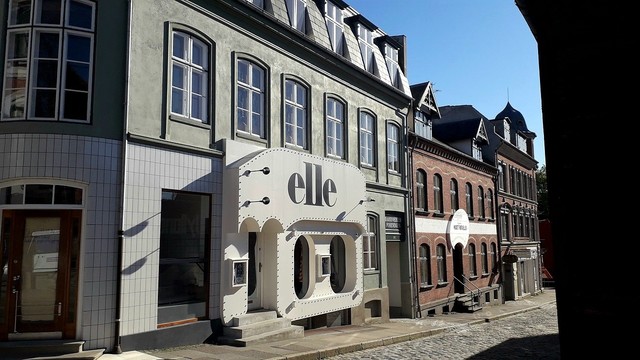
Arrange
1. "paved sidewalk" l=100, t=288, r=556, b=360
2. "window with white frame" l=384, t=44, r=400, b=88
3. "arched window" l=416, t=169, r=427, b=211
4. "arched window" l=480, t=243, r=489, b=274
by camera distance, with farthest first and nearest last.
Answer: "arched window" l=480, t=243, r=489, b=274
"arched window" l=416, t=169, r=427, b=211
"window with white frame" l=384, t=44, r=400, b=88
"paved sidewalk" l=100, t=288, r=556, b=360

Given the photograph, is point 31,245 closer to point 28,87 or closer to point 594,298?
point 28,87

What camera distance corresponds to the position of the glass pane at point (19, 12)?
30.7 ft

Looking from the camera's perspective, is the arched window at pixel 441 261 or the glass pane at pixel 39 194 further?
the arched window at pixel 441 261

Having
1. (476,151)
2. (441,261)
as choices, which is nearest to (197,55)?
(441,261)

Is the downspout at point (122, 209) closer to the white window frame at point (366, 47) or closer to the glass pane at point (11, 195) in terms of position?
the glass pane at point (11, 195)

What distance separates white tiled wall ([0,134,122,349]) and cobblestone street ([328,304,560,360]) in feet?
16.0

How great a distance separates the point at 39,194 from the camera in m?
9.16

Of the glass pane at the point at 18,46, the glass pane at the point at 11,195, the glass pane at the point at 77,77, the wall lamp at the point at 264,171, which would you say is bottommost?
the glass pane at the point at 11,195

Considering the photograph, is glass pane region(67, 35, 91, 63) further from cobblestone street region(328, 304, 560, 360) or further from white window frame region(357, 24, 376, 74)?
white window frame region(357, 24, 376, 74)

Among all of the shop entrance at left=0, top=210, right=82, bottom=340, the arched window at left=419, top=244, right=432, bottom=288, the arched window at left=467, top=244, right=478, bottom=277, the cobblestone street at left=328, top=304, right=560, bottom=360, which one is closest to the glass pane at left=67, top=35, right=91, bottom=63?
the shop entrance at left=0, top=210, right=82, bottom=340

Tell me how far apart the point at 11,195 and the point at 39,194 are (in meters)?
0.44

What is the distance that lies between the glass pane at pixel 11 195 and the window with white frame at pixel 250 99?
5.03 metres

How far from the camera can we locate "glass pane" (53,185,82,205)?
922 centimetres

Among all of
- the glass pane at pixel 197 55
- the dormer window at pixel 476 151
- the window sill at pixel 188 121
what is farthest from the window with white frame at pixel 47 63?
the dormer window at pixel 476 151
